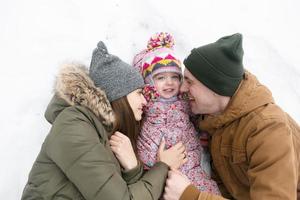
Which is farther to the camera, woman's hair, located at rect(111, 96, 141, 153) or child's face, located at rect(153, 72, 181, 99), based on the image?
child's face, located at rect(153, 72, 181, 99)

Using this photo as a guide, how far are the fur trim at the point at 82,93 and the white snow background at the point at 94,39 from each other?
39cm

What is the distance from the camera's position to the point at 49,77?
3400 millimetres

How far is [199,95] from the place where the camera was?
2.65 meters

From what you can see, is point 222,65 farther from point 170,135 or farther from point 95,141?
point 95,141

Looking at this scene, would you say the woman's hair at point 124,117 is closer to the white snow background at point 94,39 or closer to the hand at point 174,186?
the hand at point 174,186

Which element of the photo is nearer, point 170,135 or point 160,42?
point 170,135

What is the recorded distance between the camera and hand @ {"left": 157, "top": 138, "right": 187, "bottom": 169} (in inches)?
108

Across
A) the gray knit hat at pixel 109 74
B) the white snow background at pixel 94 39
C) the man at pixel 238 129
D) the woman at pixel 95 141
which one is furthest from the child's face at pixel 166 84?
the white snow background at pixel 94 39

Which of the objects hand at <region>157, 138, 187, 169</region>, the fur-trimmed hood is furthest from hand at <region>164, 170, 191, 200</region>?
the fur-trimmed hood

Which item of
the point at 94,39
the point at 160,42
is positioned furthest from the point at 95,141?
the point at 94,39

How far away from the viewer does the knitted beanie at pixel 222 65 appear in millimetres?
2455

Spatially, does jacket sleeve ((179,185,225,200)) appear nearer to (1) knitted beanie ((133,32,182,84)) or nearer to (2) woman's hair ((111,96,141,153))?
(2) woman's hair ((111,96,141,153))

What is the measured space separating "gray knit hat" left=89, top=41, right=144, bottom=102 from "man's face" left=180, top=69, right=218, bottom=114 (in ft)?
1.59

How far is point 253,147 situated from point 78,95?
4.00 feet
